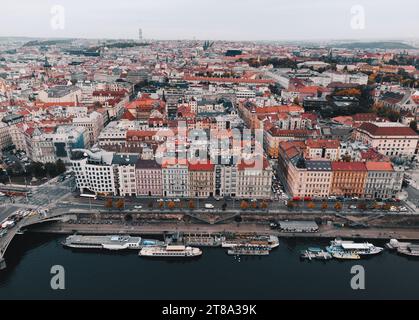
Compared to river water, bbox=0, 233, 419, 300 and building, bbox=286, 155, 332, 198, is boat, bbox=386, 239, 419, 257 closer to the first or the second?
river water, bbox=0, 233, 419, 300

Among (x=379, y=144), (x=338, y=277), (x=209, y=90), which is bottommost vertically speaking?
(x=338, y=277)

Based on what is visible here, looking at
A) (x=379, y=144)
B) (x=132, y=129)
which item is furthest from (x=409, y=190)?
(x=132, y=129)

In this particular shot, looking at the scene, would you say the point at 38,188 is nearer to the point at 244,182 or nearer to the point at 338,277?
the point at 244,182

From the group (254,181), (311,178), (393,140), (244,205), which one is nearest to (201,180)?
(244,205)

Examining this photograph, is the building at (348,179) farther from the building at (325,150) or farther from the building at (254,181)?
the building at (254,181)

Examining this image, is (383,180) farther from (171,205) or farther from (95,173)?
(95,173)

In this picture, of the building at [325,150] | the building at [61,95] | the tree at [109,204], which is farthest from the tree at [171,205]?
the building at [61,95]
